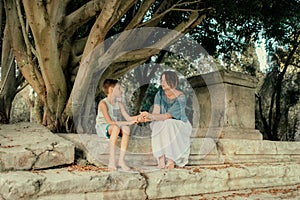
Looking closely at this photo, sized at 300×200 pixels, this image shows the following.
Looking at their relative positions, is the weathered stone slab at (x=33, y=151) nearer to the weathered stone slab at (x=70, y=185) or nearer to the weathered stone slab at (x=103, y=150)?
the weathered stone slab at (x=70, y=185)

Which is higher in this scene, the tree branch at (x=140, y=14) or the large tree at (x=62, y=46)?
the tree branch at (x=140, y=14)

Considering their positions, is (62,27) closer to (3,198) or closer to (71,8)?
(71,8)

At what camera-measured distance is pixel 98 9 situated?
19.7 feet

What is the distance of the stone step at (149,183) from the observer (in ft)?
9.80

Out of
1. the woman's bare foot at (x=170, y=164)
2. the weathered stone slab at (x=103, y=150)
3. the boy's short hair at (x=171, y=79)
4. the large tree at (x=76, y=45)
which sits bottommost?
Answer: the woman's bare foot at (x=170, y=164)

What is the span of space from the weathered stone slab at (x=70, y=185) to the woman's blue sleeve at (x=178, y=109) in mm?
1043

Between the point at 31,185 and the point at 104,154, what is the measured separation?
1276mm

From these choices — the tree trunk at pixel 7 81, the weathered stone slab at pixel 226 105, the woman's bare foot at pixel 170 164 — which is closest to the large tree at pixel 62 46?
the tree trunk at pixel 7 81

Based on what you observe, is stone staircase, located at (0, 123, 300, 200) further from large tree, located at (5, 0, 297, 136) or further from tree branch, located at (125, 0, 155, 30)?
tree branch, located at (125, 0, 155, 30)

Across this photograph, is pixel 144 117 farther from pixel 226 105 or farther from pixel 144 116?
pixel 226 105

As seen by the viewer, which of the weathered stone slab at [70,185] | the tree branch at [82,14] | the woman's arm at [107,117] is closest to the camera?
the weathered stone slab at [70,185]

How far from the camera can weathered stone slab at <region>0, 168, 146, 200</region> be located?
290 cm

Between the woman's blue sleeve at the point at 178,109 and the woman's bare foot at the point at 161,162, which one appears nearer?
the woman's bare foot at the point at 161,162

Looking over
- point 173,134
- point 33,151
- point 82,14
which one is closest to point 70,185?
point 33,151
